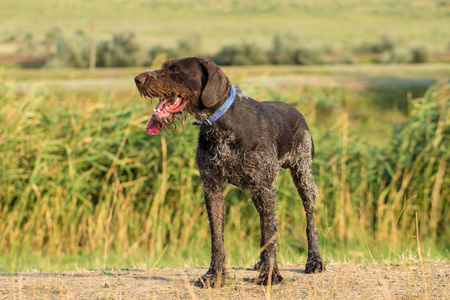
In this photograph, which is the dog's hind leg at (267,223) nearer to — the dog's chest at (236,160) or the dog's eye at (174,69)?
the dog's chest at (236,160)

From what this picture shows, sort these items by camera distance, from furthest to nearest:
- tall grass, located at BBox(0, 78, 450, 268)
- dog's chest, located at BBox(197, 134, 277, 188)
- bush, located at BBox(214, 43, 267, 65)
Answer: bush, located at BBox(214, 43, 267, 65), tall grass, located at BBox(0, 78, 450, 268), dog's chest, located at BBox(197, 134, 277, 188)

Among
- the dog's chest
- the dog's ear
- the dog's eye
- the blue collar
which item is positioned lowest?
the dog's chest

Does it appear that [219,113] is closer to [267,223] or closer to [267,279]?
[267,223]

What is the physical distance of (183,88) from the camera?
179 inches

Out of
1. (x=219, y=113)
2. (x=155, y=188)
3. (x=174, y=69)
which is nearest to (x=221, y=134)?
(x=219, y=113)

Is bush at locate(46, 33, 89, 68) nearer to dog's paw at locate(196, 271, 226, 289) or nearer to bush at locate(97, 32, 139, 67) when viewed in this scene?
bush at locate(97, 32, 139, 67)

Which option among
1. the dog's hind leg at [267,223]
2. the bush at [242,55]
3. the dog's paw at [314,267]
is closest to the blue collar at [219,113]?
the dog's hind leg at [267,223]

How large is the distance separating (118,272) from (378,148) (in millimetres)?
6122

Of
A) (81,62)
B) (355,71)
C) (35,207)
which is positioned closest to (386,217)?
(35,207)

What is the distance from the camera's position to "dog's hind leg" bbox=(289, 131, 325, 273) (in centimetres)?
562

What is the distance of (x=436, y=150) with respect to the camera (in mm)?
9711

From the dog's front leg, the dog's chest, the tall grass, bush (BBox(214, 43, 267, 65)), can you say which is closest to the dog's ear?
the dog's chest

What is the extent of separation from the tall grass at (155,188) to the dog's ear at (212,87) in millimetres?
4417

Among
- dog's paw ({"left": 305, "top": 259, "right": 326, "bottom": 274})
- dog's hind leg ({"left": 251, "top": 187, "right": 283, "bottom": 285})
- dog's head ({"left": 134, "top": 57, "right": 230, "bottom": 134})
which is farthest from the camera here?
dog's paw ({"left": 305, "top": 259, "right": 326, "bottom": 274})
